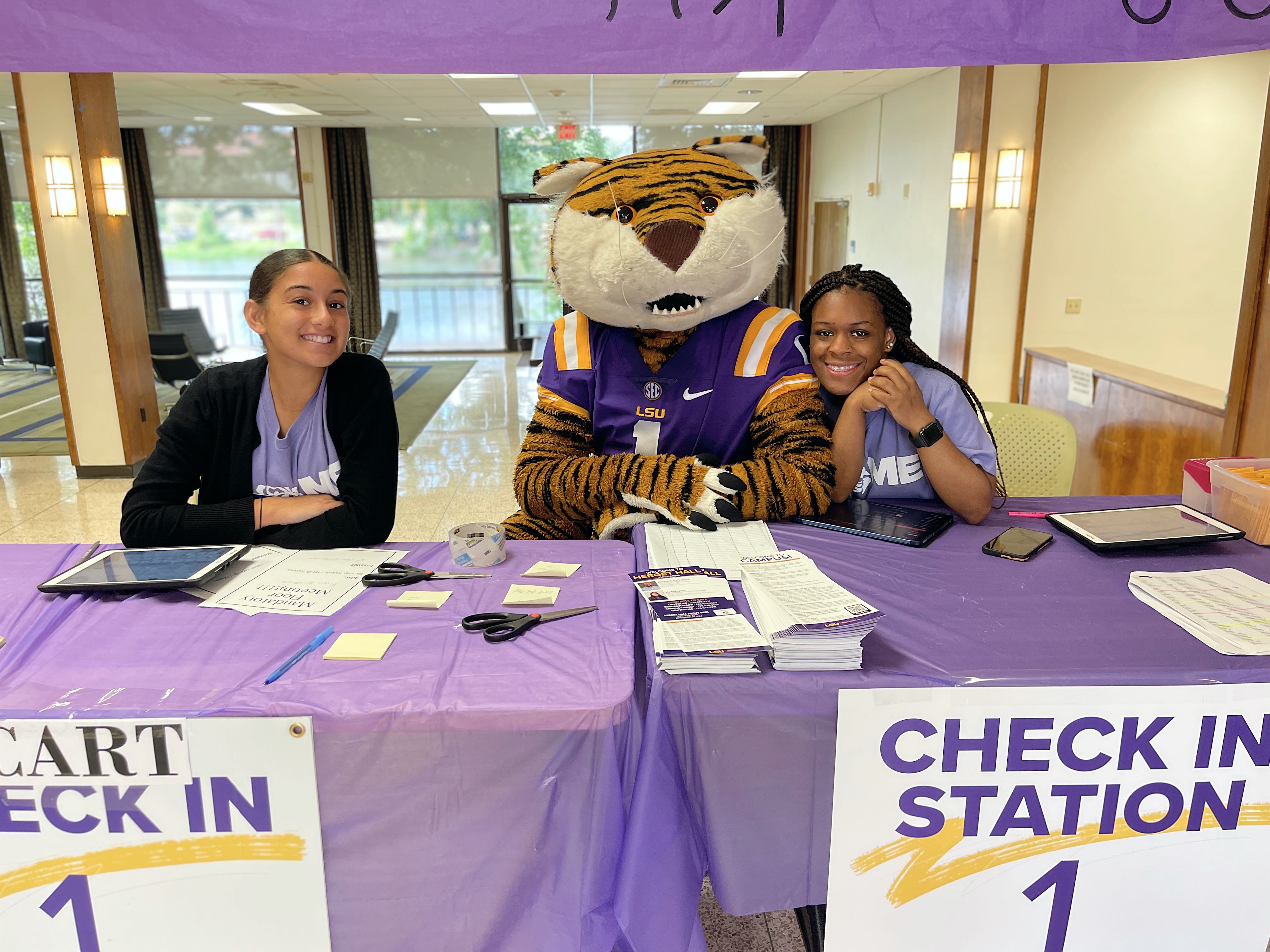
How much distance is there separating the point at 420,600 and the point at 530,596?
0.60ft

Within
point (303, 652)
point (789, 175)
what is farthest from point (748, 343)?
point (789, 175)

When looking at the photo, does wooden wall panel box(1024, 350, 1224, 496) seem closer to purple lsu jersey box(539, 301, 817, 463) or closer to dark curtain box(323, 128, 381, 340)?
purple lsu jersey box(539, 301, 817, 463)

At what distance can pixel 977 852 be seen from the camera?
1.21m

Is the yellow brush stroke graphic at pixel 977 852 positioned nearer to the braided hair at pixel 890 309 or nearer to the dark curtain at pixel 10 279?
the braided hair at pixel 890 309

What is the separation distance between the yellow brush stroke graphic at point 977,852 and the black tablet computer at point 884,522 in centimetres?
60

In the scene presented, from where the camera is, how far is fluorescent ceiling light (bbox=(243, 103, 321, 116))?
8.36 meters

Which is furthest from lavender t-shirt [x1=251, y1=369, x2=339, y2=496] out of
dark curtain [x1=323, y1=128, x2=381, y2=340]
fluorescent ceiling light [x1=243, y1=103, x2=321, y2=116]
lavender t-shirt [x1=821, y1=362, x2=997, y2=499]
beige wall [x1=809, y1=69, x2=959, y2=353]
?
dark curtain [x1=323, y1=128, x2=381, y2=340]

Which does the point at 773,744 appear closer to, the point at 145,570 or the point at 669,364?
the point at 669,364

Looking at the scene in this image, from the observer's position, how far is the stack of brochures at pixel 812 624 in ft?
3.89

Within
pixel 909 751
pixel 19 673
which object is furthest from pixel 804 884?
pixel 19 673

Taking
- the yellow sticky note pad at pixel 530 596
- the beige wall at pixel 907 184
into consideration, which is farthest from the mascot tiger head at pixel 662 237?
the beige wall at pixel 907 184

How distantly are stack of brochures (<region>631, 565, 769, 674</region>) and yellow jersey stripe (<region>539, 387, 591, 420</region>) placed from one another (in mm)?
538

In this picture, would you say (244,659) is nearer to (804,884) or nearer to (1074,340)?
(804,884)

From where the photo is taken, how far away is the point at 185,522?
5.65ft
